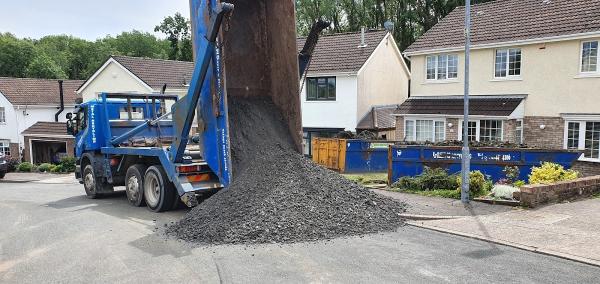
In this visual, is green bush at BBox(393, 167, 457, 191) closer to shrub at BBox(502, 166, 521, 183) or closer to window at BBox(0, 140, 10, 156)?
shrub at BBox(502, 166, 521, 183)

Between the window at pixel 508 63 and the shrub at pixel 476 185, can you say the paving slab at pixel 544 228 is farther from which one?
the window at pixel 508 63

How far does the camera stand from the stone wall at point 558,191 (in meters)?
9.52

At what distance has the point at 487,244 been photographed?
7324 mm

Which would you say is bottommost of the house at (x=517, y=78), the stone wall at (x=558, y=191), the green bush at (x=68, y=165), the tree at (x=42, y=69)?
the green bush at (x=68, y=165)

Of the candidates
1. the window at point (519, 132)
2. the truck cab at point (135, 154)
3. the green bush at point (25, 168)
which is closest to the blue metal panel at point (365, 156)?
the window at point (519, 132)

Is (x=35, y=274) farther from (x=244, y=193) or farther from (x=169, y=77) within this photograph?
(x=169, y=77)

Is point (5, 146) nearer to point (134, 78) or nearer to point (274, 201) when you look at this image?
point (134, 78)

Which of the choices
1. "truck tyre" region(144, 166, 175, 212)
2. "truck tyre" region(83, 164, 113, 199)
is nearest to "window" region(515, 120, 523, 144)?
"truck tyre" region(144, 166, 175, 212)

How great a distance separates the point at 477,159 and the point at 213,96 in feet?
24.3

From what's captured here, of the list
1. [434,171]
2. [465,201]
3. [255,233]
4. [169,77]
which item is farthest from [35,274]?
[169,77]

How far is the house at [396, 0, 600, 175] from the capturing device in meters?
17.0

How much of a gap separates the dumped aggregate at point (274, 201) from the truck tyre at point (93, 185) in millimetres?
4973

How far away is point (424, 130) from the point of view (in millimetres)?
21250

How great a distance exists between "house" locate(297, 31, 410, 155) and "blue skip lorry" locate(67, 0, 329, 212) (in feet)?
44.3
